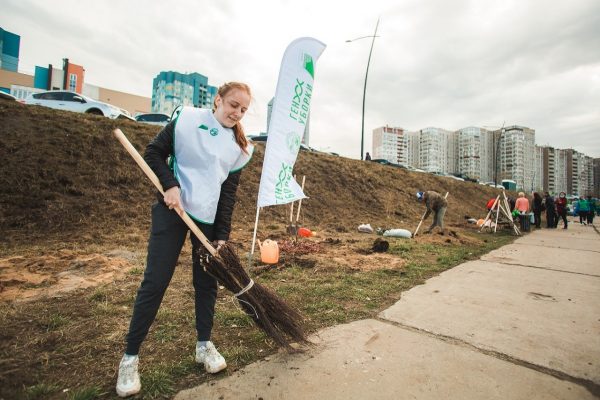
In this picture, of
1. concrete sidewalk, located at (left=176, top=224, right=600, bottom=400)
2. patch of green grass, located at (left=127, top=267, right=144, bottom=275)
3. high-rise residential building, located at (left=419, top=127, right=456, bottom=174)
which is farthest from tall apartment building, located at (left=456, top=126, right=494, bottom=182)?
patch of green grass, located at (left=127, top=267, right=144, bottom=275)

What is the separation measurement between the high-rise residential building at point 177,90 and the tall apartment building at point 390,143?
4571 centimetres

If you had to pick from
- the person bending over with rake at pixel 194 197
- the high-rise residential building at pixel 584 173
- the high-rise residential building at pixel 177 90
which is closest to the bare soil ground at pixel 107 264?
the person bending over with rake at pixel 194 197

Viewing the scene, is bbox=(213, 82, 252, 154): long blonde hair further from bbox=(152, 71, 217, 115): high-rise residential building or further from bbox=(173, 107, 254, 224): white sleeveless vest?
bbox=(152, 71, 217, 115): high-rise residential building

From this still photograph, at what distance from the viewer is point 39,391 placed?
5.46 feet

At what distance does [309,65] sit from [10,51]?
66.5m

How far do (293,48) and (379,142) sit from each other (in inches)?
3298

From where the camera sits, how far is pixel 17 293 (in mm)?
3178

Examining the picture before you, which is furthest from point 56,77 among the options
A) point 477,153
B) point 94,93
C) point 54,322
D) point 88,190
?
point 477,153

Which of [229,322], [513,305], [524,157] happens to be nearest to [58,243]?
[229,322]

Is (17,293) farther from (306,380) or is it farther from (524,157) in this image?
(524,157)

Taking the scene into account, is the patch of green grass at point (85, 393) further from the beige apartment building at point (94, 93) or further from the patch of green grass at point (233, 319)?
the beige apartment building at point (94, 93)

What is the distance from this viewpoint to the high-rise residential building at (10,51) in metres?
47.2

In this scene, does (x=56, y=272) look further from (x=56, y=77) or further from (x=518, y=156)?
(x=518, y=156)

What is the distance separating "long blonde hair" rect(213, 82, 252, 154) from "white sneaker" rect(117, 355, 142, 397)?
1414 mm
